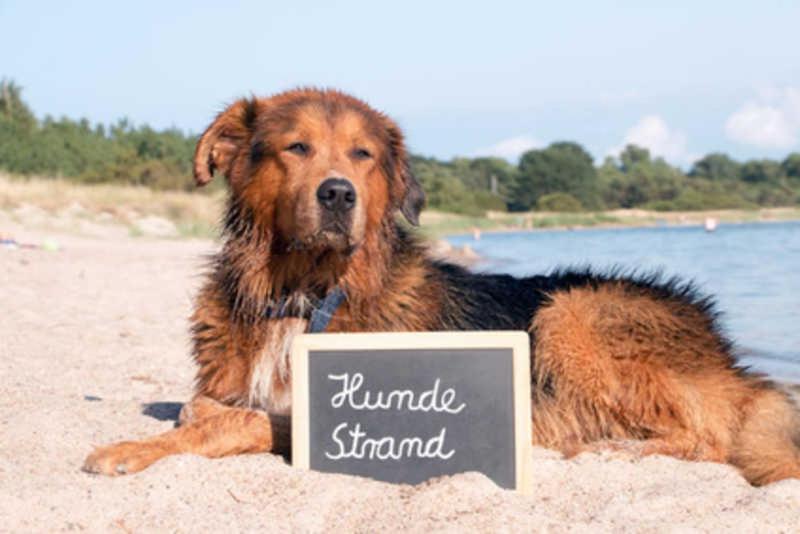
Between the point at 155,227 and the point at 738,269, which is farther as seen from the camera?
the point at 155,227

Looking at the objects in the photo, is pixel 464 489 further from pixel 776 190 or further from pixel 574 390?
pixel 776 190

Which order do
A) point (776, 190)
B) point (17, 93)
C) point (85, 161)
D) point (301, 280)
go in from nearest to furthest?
point (301, 280) → point (85, 161) → point (17, 93) → point (776, 190)

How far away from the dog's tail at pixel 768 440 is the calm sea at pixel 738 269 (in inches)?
50.5

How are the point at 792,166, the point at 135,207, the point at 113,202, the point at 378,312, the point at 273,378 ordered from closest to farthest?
the point at 273,378
the point at 378,312
the point at 113,202
the point at 135,207
the point at 792,166

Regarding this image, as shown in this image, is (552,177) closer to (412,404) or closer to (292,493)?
(412,404)

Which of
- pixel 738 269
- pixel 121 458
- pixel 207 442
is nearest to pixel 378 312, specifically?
pixel 207 442

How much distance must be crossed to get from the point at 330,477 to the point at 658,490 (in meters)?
1.34

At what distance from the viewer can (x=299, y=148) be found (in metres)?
4.29

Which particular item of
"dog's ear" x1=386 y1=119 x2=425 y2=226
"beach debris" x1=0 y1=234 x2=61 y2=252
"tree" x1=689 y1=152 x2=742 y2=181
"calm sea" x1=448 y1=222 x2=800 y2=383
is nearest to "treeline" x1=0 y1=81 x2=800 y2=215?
"tree" x1=689 y1=152 x2=742 y2=181

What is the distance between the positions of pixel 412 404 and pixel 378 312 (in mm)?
819

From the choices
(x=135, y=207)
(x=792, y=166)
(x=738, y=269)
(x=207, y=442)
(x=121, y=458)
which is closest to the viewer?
(x=121, y=458)

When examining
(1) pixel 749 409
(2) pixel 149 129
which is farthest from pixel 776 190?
(1) pixel 749 409

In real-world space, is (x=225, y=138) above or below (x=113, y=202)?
above

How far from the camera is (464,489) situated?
3326mm
